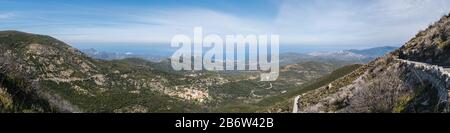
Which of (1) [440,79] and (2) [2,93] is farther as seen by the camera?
(1) [440,79]

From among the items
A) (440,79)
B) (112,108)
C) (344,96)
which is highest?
(440,79)

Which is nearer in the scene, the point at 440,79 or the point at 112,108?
the point at 440,79
